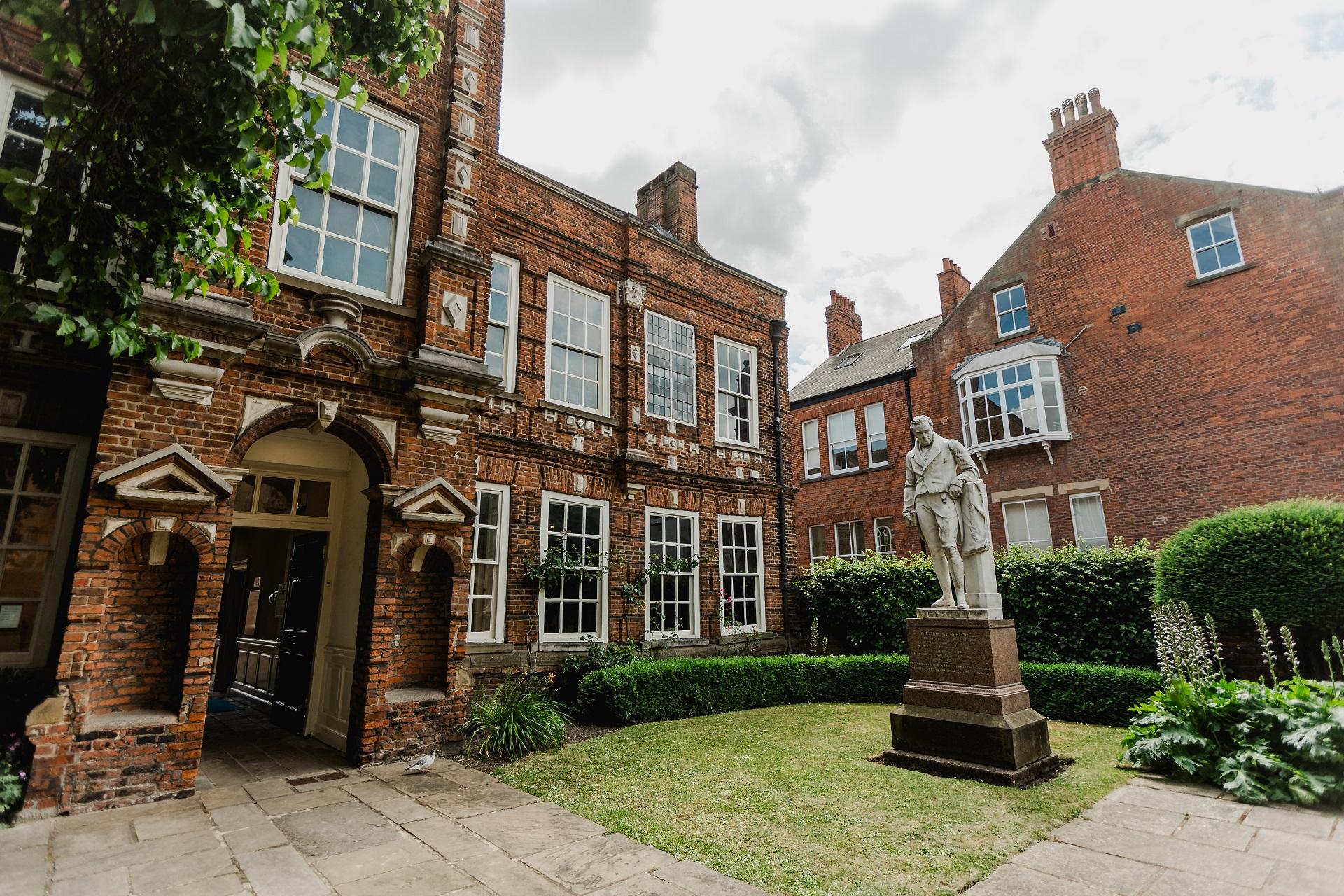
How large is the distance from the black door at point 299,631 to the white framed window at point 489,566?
79.0 inches

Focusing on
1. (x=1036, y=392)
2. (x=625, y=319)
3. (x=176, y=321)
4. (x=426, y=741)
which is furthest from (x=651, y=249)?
(x=1036, y=392)

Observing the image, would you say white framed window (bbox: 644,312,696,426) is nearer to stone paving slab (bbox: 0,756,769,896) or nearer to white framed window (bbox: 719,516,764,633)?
white framed window (bbox: 719,516,764,633)

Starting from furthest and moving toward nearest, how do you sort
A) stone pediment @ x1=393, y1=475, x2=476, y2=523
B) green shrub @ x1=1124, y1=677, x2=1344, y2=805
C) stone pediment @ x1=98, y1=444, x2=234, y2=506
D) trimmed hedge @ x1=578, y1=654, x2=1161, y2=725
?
trimmed hedge @ x1=578, y1=654, x2=1161, y2=725 < stone pediment @ x1=393, y1=475, x2=476, y2=523 < green shrub @ x1=1124, y1=677, x2=1344, y2=805 < stone pediment @ x1=98, y1=444, x2=234, y2=506

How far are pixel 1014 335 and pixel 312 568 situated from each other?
705 inches

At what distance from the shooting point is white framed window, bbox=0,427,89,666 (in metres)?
5.81

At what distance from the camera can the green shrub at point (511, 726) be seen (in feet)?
23.4

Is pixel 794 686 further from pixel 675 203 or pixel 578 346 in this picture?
pixel 675 203

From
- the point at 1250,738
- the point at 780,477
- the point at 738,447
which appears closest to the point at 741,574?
the point at 780,477

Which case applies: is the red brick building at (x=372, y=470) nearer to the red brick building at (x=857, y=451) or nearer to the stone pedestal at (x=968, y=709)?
the stone pedestal at (x=968, y=709)

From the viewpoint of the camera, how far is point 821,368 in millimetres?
25281

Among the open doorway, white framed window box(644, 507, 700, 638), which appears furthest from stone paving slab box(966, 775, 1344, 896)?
white framed window box(644, 507, 700, 638)

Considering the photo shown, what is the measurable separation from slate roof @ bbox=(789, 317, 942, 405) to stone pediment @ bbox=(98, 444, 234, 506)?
56.2ft

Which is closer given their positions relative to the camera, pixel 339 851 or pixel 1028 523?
pixel 339 851

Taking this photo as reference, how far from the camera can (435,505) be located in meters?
7.23
